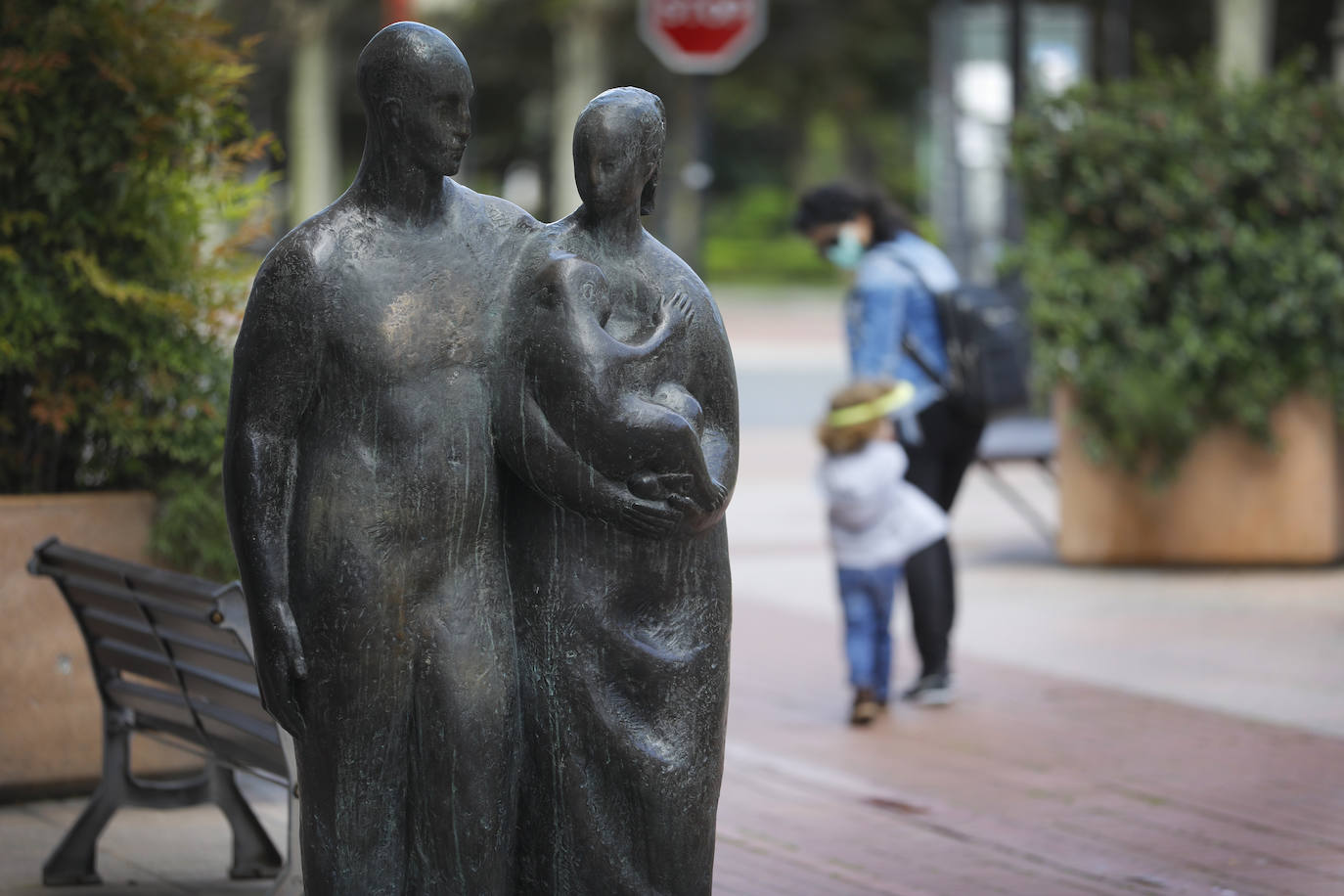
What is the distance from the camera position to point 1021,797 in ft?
21.1

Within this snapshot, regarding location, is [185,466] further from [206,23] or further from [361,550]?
[361,550]

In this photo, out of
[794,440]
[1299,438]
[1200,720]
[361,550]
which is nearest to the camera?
[361,550]

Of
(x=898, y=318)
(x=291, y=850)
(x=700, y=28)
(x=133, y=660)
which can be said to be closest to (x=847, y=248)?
(x=898, y=318)

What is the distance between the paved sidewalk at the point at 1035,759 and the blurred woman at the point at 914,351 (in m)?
0.37

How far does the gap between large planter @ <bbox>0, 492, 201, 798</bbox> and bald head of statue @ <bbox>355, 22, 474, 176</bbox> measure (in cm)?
283

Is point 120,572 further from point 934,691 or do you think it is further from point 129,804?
point 934,691

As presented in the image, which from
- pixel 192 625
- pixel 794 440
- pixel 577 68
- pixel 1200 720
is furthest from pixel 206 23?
pixel 577 68

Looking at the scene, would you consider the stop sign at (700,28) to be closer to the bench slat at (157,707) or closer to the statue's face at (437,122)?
the bench slat at (157,707)

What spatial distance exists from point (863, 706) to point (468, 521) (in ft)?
13.1

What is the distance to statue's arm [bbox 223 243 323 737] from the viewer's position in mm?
3652

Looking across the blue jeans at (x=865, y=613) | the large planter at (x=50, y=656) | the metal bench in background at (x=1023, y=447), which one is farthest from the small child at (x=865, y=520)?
the metal bench in background at (x=1023, y=447)

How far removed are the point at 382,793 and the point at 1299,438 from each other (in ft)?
26.2

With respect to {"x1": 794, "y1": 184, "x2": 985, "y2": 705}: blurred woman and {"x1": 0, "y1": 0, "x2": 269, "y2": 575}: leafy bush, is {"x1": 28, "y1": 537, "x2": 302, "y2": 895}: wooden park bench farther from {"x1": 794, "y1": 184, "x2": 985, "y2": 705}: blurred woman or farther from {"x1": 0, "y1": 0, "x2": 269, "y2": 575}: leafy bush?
{"x1": 794, "y1": 184, "x2": 985, "y2": 705}: blurred woman

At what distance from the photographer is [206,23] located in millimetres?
6328
